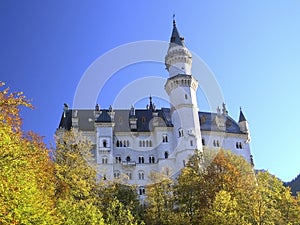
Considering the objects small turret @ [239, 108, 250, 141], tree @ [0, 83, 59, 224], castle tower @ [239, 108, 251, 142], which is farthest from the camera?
small turret @ [239, 108, 250, 141]

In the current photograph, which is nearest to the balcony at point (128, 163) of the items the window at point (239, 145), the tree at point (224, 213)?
the window at point (239, 145)

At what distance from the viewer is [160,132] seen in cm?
7025

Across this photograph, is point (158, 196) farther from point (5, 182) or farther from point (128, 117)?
point (128, 117)

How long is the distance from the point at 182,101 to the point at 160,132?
7.09 metres

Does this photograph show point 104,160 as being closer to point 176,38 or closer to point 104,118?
point 104,118

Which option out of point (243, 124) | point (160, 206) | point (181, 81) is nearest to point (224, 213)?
point (160, 206)

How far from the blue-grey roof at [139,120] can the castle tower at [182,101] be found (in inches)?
137

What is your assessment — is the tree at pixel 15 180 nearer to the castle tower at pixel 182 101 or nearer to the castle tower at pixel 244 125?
the castle tower at pixel 182 101

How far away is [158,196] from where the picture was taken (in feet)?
133

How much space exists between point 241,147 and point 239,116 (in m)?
8.17

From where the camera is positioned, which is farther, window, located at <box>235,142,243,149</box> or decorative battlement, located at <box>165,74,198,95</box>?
window, located at <box>235,142,243,149</box>

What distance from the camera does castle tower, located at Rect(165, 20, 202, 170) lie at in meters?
66.9

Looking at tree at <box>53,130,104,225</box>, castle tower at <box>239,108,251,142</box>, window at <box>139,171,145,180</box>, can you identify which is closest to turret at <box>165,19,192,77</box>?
castle tower at <box>239,108,251,142</box>

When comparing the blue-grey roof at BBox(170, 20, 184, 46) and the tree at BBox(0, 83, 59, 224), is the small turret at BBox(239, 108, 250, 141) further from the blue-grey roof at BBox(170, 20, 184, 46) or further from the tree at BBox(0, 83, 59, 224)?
the tree at BBox(0, 83, 59, 224)
